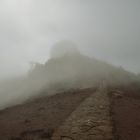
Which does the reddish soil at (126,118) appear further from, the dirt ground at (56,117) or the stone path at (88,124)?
the stone path at (88,124)

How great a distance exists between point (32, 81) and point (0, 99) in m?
8.51

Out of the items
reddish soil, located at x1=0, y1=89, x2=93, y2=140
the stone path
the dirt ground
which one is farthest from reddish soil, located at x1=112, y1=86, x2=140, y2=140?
reddish soil, located at x1=0, y1=89, x2=93, y2=140

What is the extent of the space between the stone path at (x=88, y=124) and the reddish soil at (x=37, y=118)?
68 cm

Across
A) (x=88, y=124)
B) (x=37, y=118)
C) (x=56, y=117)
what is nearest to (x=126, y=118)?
(x=88, y=124)

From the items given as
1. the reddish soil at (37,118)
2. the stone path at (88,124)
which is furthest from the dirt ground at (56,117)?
the stone path at (88,124)

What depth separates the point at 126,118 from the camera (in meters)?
18.8

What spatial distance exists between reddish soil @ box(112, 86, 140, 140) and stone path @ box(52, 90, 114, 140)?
1.56ft

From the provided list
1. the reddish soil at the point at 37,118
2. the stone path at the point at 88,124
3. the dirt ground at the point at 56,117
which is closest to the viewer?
the stone path at the point at 88,124

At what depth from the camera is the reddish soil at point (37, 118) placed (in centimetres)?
1745

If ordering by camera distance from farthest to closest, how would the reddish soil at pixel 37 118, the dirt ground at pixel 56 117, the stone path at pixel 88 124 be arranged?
the reddish soil at pixel 37 118 → the dirt ground at pixel 56 117 → the stone path at pixel 88 124

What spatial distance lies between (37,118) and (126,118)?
6559 millimetres

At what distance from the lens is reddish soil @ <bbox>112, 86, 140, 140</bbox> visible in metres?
15.8

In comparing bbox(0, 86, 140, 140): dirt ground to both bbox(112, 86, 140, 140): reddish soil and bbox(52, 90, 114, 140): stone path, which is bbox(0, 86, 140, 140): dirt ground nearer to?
bbox(112, 86, 140, 140): reddish soil

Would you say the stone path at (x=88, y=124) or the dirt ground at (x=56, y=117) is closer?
the stone path at (x=88, y=124)
